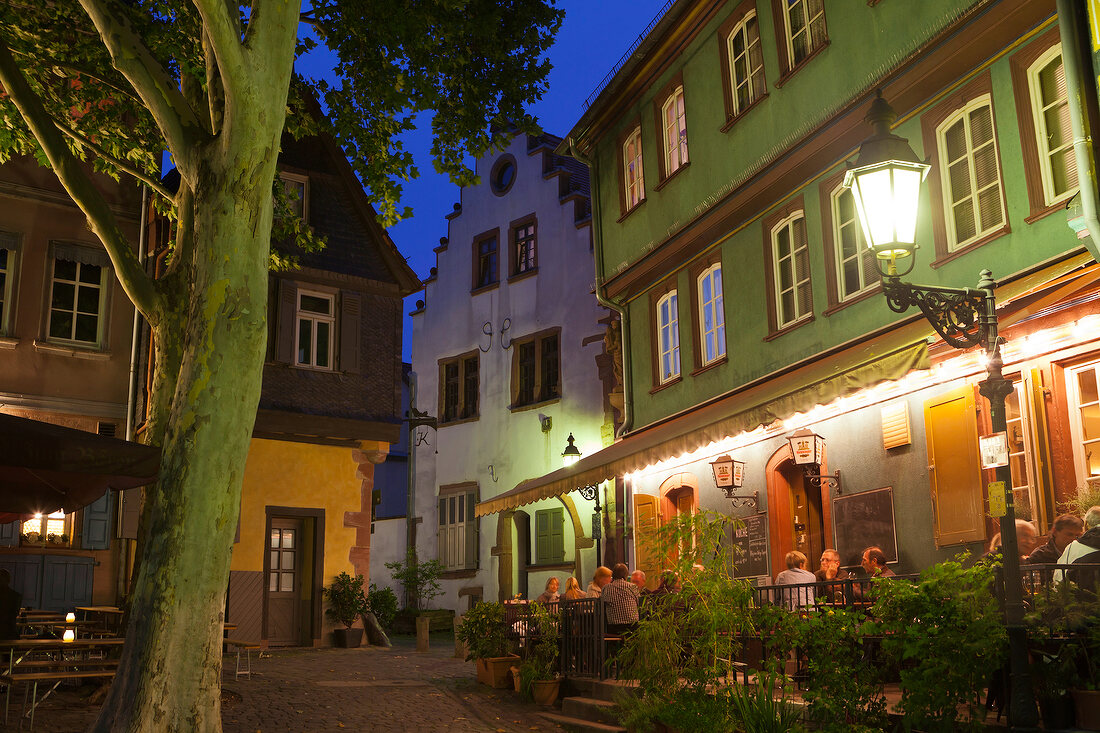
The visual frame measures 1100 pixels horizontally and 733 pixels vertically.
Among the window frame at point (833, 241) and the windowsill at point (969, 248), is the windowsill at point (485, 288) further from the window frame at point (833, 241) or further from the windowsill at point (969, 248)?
the windowsill at point (969, 248)

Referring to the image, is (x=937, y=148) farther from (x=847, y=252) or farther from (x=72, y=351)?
(x=72, y=351)

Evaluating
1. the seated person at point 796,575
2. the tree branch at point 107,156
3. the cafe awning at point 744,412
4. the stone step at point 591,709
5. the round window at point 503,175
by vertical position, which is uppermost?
the round window at point 503,175

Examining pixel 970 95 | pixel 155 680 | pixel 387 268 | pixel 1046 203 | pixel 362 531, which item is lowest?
pixel 155 680

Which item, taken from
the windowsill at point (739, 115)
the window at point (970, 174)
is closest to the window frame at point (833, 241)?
the window at point (970, 174)

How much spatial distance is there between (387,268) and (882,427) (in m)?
11.5

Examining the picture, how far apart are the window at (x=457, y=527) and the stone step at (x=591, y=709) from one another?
50.8 feet

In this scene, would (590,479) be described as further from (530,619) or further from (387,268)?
(387,268)

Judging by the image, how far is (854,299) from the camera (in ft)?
39.8

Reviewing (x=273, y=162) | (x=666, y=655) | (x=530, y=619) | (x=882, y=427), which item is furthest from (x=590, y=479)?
(x=273, y=162)

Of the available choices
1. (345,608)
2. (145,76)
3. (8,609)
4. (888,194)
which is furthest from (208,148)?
(345,608)

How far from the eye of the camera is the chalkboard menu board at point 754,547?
1388 cm

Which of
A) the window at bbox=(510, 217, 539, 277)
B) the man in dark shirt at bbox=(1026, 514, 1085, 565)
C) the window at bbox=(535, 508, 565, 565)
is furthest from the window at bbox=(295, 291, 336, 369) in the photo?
the man in dark shirt at bbox=(1026, 514, 1085, 565)

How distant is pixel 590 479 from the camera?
1480 cm

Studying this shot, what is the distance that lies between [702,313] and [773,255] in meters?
2.17
